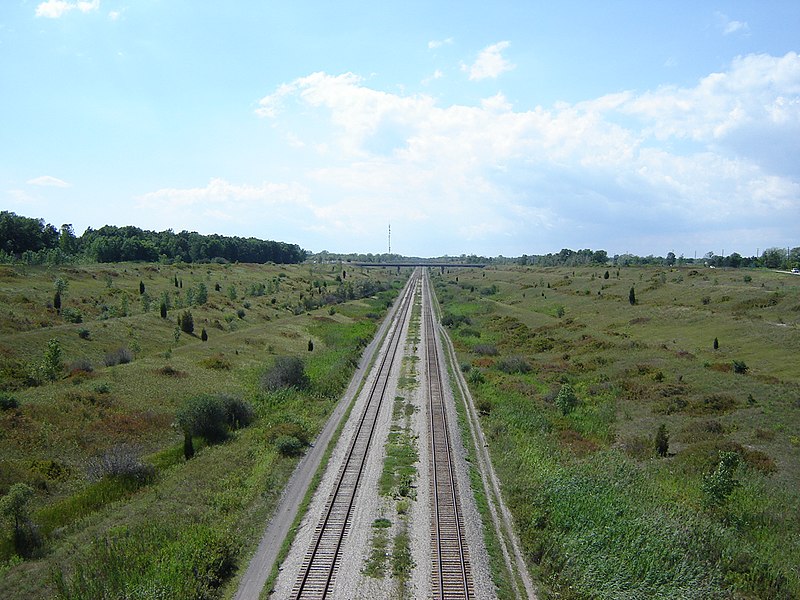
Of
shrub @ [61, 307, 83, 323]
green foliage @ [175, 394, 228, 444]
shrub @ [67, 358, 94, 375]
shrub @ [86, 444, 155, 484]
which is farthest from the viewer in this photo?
shrub @ [61, 307, 83, 323]

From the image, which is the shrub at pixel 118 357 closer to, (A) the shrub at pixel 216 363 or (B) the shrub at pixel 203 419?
Result: (A) the shrub at pixel 216 363

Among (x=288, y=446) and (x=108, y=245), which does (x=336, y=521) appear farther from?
(x=108, y=245)

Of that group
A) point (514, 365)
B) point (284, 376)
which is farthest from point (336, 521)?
point (514, 365)

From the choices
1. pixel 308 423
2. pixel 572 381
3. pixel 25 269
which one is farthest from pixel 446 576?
pixel 25 269

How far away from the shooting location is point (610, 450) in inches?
1190

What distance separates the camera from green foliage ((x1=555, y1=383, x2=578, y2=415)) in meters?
38.2

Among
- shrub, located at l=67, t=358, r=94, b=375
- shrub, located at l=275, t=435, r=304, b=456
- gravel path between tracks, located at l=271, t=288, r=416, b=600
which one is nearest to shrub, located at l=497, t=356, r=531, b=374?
gravel path between tracks, located at l=271, t=288, r=416, b=600

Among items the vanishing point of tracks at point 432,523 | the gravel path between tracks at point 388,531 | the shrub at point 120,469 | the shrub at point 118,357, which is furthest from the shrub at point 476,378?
the shrub at point 118,357

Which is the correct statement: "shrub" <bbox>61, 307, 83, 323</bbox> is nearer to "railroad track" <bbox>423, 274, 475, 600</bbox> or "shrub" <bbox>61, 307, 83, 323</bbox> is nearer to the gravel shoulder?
the gravel shoulder

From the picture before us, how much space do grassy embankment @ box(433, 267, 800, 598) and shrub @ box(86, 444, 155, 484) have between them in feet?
62.0

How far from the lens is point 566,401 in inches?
1519

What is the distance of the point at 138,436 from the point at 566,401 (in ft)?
99.2

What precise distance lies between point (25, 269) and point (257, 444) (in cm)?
6599

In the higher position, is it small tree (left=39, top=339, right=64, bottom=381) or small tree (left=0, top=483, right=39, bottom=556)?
small tree (left=39, top=339, right=64, bottom=381)
